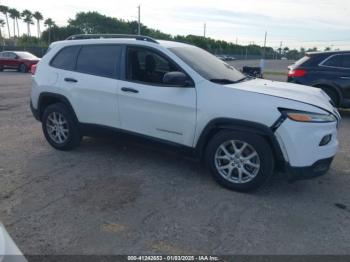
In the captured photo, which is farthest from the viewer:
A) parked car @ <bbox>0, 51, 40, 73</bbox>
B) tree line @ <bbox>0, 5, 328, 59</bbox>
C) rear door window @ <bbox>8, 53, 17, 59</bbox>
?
tree line @ <bbox>0, 5, 328, 59</bbox>

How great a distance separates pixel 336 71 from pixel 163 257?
7859 mm

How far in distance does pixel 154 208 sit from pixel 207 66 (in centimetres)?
207

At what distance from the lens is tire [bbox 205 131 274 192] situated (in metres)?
4.09

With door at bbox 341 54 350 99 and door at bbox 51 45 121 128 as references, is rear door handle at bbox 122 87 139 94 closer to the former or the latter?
door at bbox 51 45 121 128

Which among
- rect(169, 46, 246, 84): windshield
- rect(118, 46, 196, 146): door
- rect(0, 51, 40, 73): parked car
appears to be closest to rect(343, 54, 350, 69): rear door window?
rect(169, 46, 246, 84): windshield

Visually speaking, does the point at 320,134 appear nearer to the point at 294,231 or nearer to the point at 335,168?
the point at 294,231

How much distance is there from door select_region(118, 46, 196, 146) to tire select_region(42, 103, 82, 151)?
1037 millimetres

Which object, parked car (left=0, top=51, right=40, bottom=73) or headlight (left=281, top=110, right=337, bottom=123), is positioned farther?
parked car (left=0, top=51, right=40, bottom=73)

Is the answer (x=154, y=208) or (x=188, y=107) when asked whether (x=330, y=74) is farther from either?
(x=154, y=208)

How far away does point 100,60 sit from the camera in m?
5.28

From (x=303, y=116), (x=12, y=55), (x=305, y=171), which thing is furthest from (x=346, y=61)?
(x=12, y=55)

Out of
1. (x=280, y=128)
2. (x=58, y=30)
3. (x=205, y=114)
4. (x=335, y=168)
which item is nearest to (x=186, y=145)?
(x=205, y=114)

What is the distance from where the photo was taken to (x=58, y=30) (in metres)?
79.2

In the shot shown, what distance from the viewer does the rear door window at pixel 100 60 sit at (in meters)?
5.11
